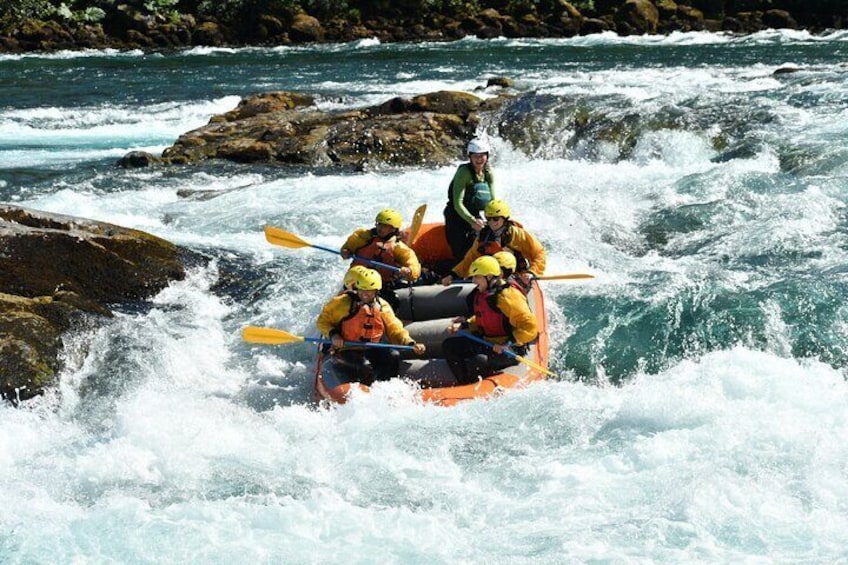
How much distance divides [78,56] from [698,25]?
66.6 ft

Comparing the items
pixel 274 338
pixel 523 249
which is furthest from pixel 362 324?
pixel 523 249

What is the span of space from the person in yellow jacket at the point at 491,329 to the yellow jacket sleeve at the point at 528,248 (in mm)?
1097

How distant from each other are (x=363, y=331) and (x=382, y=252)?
Result: 1.41 meters

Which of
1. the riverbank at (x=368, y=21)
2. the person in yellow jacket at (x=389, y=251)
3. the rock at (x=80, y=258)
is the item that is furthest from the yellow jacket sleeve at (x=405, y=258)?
the riverbank at (x=368, y=21)

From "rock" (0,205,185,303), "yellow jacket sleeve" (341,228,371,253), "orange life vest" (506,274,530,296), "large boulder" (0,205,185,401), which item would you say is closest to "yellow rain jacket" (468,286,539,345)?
"orange life vest" (506,274,530,296)

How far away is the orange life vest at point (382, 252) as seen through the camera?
29.6ft

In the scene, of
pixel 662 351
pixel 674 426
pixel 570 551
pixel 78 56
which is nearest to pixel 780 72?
pixel 662 351

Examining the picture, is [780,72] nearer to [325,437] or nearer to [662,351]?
[662,351]

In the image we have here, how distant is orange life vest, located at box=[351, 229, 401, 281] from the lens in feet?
29.6

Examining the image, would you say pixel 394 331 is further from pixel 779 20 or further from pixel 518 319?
pixel 779 20

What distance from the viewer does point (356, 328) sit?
7.79m

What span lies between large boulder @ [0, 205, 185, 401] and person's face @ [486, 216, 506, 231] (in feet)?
11.1

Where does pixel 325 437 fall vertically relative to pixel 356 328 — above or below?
below

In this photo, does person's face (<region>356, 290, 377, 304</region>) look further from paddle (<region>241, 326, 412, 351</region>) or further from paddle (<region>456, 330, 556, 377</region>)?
paddle (<region>456, 330, 556, 377</region>)
